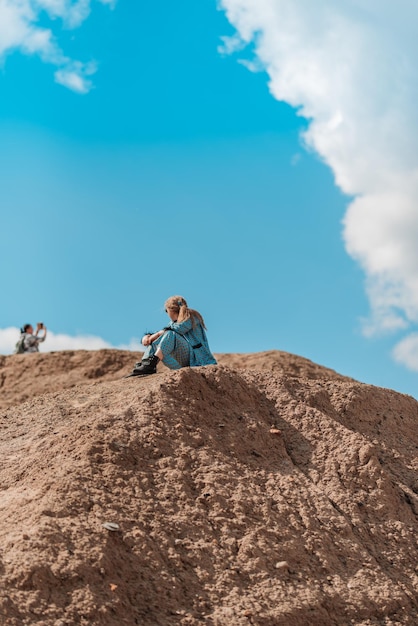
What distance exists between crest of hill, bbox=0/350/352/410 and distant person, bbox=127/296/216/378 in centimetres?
817

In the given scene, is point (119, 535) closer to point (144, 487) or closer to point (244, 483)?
point (144, 487)

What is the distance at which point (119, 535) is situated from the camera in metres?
4.96

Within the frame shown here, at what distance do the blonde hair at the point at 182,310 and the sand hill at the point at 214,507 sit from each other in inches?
52.8

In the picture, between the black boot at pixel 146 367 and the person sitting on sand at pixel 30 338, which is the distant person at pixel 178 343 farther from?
the person sitting on sand at pixel 30 338

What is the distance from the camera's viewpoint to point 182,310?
8.57 metres

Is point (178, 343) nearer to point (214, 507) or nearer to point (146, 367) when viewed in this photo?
point (146, 367)

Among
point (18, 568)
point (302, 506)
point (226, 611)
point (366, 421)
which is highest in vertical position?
point (366, 421)

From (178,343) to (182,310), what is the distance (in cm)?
40

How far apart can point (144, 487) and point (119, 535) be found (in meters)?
0.53

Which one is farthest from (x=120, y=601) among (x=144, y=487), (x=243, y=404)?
(x=243, y=404)

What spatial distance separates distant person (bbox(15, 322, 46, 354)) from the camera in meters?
18.7

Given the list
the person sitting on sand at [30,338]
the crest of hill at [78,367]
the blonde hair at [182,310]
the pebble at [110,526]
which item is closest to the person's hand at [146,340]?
the blonde hair at [182,310]

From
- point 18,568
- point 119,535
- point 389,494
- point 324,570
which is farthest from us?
point 389,494

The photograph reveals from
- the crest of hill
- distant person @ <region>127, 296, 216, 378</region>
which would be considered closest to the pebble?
distant person @ <region>127, 296, 216, 378</region>
